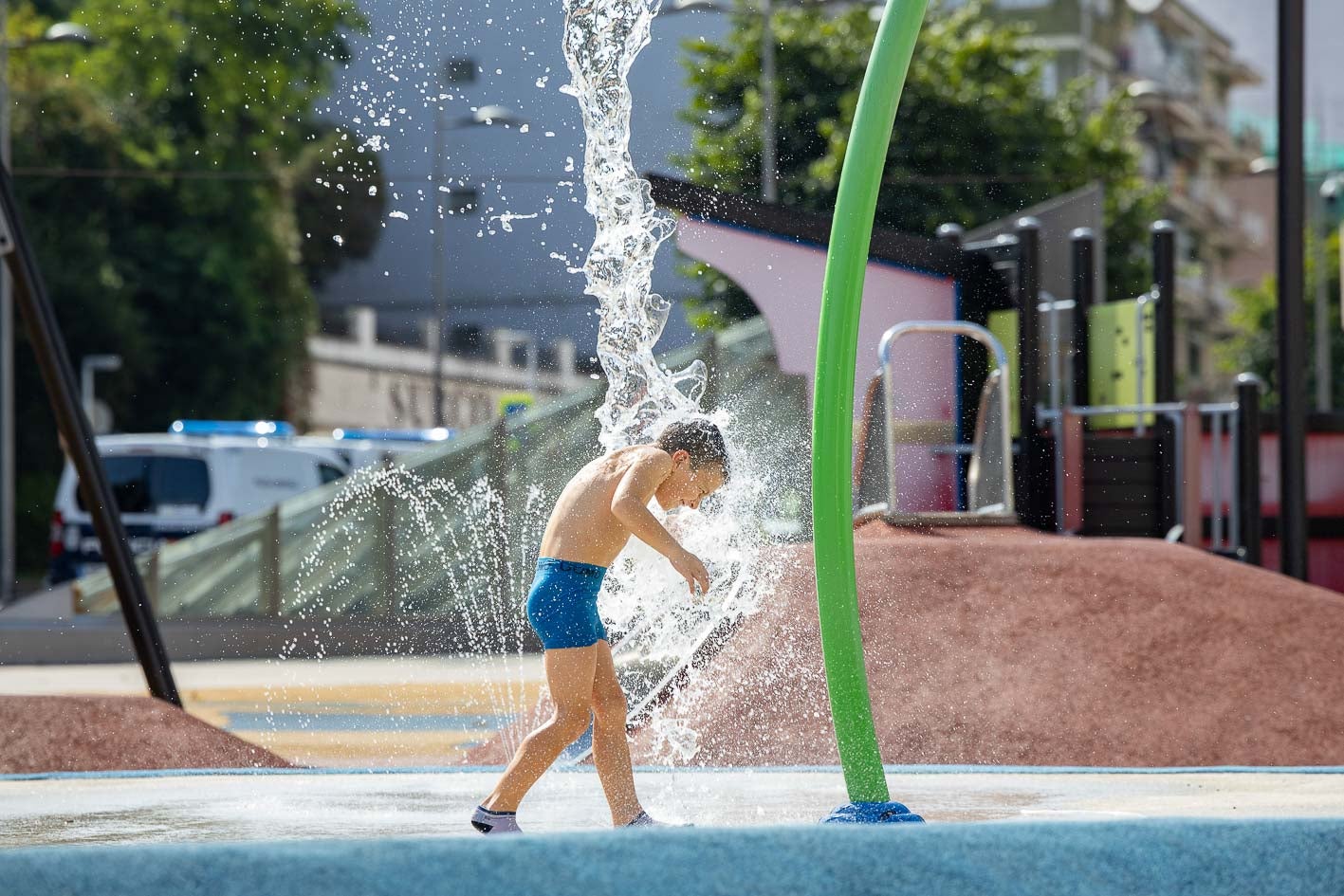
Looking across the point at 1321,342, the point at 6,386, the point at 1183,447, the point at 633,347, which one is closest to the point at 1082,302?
the point at 1183,447

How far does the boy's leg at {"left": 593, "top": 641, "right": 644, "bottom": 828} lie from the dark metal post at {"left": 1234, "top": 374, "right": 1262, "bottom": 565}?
8.55 meters

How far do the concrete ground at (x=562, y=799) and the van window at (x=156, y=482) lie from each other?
14850 mm

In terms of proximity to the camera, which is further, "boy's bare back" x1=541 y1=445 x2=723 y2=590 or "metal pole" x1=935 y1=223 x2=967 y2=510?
"metal pole" x1=935 y1=223 x2=967 y2=510

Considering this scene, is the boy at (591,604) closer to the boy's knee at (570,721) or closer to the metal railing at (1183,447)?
the boy's knee at (570,721)

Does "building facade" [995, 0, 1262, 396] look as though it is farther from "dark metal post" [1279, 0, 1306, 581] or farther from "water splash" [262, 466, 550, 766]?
"dark metal post" [1279, 0, 1306, 581]

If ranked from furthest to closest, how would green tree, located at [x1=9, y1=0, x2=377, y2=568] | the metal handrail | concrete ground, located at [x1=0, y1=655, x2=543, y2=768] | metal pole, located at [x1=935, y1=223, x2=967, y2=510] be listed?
green tree, located at [x1=9, y1=0, x2=377, y2=568]
metal pole, located at [x1=935, y1=223, x2=967, y2=510]
the metal handrail
concrete ground, located at [x1=0, y1=655, x2=543, y2=768]

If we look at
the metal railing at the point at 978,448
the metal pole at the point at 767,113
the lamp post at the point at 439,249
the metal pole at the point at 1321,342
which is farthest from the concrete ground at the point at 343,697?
the metal pole at the point at 1321,342

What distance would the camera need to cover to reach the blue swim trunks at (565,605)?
5.62 m

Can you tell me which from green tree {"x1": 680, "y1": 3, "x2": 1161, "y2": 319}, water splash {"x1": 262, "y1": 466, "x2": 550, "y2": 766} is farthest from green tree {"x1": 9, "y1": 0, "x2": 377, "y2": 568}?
water splash {"x1": 262, "y1": 466, "x2": 550, "y2": 766}

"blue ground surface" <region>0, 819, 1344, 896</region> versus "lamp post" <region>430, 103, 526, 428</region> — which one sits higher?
"lamp post" <region>430, 103, 526, 428</region>

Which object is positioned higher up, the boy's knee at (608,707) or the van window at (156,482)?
the boy's knee at (608,707)

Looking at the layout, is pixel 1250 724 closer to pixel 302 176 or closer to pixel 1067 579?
pixel 1067 579

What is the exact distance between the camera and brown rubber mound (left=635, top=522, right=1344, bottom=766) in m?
7.98

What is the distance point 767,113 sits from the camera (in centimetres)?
3145
